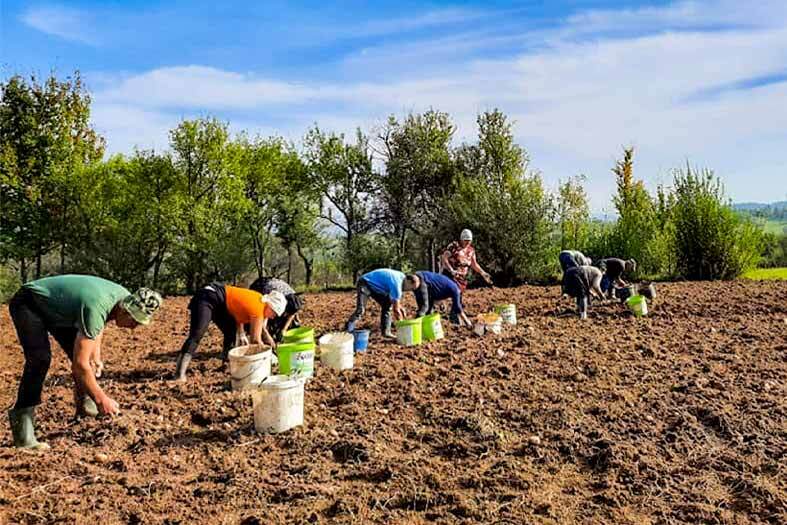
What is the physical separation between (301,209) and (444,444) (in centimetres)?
2062

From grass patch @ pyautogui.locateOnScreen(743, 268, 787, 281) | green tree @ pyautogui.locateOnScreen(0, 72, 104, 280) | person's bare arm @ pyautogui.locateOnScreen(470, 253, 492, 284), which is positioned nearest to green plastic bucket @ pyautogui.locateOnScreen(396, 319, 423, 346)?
person's bare arm @ pyautogui.locateOnScreen(470, 253, 492, 284)

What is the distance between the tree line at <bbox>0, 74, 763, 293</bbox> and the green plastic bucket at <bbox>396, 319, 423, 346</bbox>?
379 inches

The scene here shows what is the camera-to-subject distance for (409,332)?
24.7 ft

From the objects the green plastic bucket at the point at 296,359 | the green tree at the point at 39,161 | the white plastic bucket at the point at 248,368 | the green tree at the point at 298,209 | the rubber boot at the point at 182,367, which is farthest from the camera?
the green tree at the point at 298,209

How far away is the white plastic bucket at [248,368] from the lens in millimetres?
5686

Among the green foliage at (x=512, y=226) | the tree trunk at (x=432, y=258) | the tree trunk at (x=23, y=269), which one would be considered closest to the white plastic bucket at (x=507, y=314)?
the green foliage at (x=512, y=226)

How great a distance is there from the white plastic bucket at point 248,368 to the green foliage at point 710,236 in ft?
46.6

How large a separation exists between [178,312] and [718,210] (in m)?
13.8

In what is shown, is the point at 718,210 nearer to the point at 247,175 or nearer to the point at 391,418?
the point at 391,418

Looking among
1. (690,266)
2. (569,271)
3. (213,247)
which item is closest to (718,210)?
(690,266)

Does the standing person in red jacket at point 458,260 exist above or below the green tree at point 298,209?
below

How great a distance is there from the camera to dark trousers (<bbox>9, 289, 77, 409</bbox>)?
15.1 ft

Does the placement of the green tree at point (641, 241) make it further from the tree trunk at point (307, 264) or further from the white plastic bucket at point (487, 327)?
the tree trunk at point (307, 264)

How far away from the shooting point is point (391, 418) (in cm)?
514
